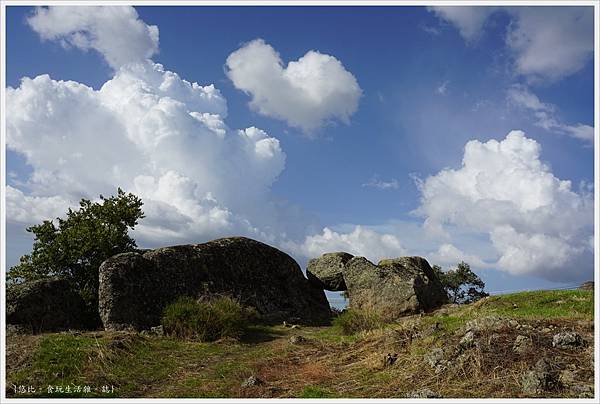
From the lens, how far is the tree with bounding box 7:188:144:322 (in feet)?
84.2

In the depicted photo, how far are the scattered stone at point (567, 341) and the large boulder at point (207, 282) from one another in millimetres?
14912

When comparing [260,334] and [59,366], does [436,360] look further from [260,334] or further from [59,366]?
[260,334]

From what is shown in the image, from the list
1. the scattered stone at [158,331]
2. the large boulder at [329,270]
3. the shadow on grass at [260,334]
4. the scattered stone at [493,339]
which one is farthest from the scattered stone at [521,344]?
the large boulder at [329,270]

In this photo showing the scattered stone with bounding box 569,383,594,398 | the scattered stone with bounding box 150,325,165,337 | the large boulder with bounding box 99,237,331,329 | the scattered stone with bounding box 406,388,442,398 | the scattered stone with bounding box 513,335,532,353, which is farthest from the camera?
the large boulder with bounding box 99,237,331,329

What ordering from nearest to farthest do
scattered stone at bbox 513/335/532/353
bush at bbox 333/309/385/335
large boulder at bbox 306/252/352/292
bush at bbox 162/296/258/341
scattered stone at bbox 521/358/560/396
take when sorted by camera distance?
scattered stone at bbox 521/358/560/396 < scattered stone at bbox 513/335/532/353 < bush at bbox 333/309/385/335 < bush at bbox 162/296/258/341 < large boulder at bbox 306/252/352/292

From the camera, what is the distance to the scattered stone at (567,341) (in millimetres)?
11633

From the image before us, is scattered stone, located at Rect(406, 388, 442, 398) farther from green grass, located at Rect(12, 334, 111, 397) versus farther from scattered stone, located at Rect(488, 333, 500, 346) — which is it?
green grass, located at Rect(12, 334, 111, 397)

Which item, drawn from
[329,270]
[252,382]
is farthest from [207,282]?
[252,382]

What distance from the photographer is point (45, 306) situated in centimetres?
2119

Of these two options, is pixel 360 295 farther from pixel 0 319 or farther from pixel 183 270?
pixel 0 319

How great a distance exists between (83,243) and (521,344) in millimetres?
20828

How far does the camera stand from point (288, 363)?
47.1ft

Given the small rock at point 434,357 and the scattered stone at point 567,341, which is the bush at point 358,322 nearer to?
the small rock at point 434,357

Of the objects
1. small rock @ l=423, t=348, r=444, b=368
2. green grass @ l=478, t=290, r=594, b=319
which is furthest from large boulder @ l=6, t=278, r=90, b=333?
green grass @ l=478, t=290, r=594, b=319
